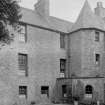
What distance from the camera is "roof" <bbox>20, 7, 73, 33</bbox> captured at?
23.4 meters

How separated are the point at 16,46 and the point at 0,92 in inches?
200

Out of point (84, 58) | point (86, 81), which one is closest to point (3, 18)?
point (86, 81)

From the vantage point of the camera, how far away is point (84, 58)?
2372 cm

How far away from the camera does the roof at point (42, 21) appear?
23.4 metres

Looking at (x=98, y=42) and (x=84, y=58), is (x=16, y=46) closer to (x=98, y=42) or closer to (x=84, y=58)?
(x=84, y=58)

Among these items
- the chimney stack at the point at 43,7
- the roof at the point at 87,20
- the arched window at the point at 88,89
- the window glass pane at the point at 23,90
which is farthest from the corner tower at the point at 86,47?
the window glass pane at the point at 23,90

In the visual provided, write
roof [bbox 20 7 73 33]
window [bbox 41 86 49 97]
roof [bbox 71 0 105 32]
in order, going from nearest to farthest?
window [bbox 41 86 49 97]
roof [bbox 20 7 73 33]
roof [bbox 71 0 105 32]

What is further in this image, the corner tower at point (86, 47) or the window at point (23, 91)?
the corner tower at point (86, 47)

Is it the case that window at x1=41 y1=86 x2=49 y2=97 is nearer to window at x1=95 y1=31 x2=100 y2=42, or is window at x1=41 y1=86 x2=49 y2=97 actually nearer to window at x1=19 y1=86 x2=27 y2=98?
window at x1=19 y1=86 x2=27 y2=98

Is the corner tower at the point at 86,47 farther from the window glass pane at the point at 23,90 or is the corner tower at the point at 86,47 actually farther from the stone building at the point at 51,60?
the window glass pane at the point at 23,90

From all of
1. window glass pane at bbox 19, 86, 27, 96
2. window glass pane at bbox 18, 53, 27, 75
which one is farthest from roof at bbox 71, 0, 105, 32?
window glass pane at bbox 19, 86, 27, 96

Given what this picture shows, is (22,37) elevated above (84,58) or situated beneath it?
elevated above

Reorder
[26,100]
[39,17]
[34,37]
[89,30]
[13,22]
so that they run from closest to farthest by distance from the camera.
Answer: [13,22] < [26,100] < [34,37] < [89,30] < [39,17]

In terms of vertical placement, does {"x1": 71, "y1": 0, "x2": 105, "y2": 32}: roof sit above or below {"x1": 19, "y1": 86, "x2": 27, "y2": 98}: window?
above
